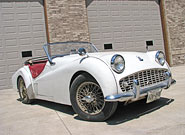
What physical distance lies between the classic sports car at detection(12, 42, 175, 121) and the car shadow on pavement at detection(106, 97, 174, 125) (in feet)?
0.65

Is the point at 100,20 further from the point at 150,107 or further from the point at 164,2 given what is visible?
the point at 150,107

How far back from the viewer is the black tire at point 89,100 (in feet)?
7.02

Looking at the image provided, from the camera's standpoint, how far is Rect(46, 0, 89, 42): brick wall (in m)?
7.75

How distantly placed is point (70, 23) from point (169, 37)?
5.64 m

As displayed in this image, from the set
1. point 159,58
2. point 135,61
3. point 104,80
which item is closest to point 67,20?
point 159,58

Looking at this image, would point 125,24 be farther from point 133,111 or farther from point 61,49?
point 133,111

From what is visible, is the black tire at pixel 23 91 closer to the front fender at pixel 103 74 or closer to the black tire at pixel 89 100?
the black tire at pixel 89 100

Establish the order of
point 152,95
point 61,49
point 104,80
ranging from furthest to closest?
point 61,49 → point 152,95 → point 104,80

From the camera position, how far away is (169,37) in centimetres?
980

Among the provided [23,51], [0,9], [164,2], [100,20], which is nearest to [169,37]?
[164,2]

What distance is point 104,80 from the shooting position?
2.03 metres

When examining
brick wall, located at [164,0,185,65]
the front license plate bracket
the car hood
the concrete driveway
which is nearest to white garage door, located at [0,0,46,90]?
the concrete driveway

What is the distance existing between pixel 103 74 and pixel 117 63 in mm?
229

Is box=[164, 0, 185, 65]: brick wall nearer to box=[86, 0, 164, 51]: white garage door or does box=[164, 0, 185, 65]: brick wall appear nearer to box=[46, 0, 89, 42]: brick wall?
box=[86, 0, 164, 51]: white garage door
